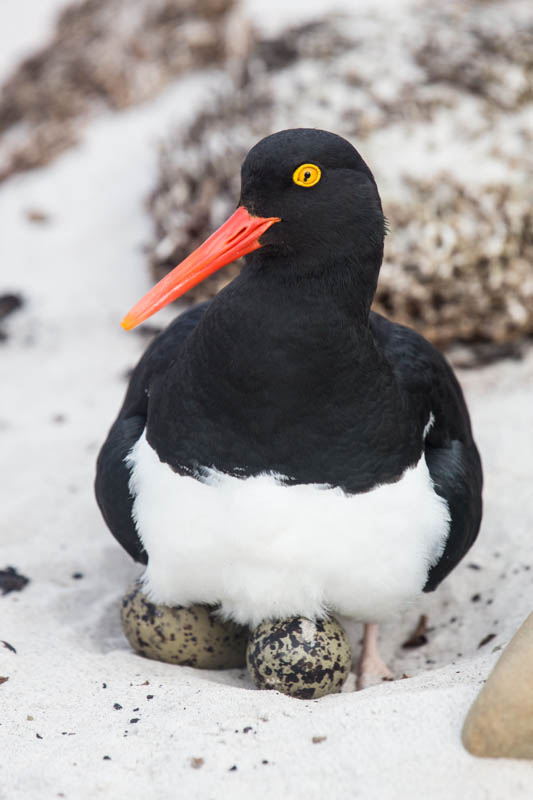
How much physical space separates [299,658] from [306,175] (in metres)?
1.61

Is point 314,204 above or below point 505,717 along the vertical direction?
above

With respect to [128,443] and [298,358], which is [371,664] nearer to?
[128,443]

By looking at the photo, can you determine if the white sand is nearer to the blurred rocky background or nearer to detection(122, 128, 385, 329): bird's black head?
the blurred rocky background

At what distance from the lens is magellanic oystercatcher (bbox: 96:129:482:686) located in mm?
3047

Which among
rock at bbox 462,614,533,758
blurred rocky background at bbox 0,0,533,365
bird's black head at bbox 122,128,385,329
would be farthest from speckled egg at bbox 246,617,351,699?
blurred rocky background at bbox 0,0,533,365

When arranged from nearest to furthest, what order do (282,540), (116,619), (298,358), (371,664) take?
1. (298,358)
2. (282,540)
3. (371,664)
4. (116,619)

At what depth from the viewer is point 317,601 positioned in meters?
3.42

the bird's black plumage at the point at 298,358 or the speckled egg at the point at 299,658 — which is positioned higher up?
the bird's black plumage at the point at 298,358

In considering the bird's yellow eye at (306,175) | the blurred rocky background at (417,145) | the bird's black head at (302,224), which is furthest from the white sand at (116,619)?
the bird's yellow eye at (306,175)

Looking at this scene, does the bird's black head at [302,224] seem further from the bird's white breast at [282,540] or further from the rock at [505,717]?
the rock at [505,717]

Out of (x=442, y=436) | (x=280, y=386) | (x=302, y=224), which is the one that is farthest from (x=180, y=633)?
(x=302, y=224)

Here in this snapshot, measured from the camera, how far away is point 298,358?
10.2ft

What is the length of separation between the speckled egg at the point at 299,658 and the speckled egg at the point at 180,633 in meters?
0.20

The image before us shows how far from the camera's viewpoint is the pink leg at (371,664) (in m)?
3.69
